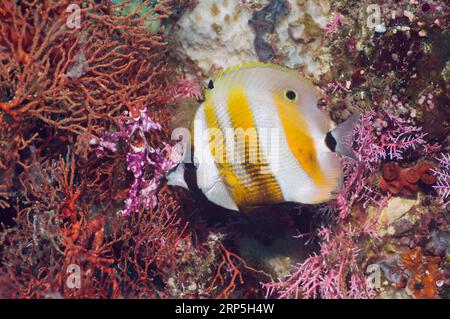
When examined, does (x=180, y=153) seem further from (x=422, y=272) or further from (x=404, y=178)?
(x=422, y=272)

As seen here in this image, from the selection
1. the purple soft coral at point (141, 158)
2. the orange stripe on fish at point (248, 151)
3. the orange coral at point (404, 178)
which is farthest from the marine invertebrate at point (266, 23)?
the orange coral at point (404, 178)

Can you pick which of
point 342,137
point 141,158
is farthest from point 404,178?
point 141,158

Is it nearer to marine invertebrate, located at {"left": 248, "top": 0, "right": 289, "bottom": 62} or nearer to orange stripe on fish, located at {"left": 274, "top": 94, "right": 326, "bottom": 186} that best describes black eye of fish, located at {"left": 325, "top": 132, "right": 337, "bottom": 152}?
orange stripe on fish, located at {"left": 274, "top": 94, "right": 326, "bottom": 186}

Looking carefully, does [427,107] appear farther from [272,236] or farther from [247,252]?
[247,252]

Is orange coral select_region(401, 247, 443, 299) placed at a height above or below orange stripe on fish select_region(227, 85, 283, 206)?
below

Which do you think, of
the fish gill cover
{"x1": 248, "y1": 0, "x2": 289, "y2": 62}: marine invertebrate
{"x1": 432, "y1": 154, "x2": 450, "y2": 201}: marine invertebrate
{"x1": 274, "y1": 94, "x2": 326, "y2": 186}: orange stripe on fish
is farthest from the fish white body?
{"x1": 432, "y1": 154, "x2": 450, "y2": 201}: marine invertebrate

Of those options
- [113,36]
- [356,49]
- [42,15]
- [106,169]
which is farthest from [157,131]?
[356,49]

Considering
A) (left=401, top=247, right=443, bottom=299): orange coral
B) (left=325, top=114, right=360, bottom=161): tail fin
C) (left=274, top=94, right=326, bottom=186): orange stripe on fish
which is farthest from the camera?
(left=401, top=247, right=443, bottom=299): orange coral
